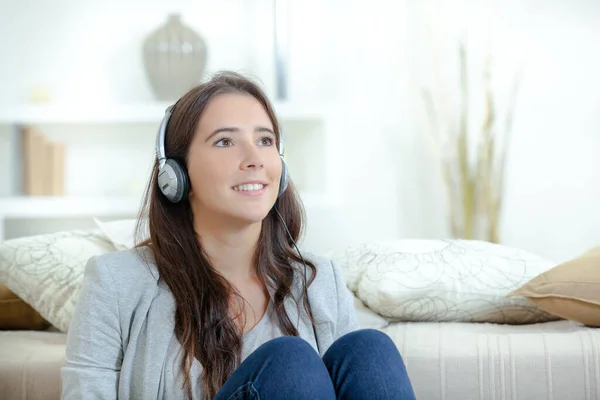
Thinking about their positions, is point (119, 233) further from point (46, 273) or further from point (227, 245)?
point (227, 245)

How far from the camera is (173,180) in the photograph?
139cm

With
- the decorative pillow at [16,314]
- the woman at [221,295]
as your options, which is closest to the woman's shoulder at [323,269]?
the woman at [221,295]

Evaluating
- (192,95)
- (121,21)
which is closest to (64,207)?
(121,21)

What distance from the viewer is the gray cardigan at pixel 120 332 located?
1.27 meters

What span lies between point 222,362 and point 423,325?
680 mm

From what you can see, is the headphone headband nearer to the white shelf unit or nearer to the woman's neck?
the woman's neck

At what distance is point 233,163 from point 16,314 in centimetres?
86

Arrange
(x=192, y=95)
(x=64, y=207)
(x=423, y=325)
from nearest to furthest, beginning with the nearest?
(x=192, y=95) → (x=423, y=325) → (x=64, y=207)

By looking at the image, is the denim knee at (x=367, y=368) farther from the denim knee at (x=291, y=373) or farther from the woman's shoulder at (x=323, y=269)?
the woman's shoulder at (x=323, y=269)

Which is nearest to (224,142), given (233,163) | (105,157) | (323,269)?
(233,163)

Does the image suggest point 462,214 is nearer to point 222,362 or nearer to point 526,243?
point 526,243

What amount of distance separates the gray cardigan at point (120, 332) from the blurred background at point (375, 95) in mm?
1706

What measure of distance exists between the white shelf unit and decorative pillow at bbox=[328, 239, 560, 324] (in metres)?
1.04

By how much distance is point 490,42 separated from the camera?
3156 millimetres
